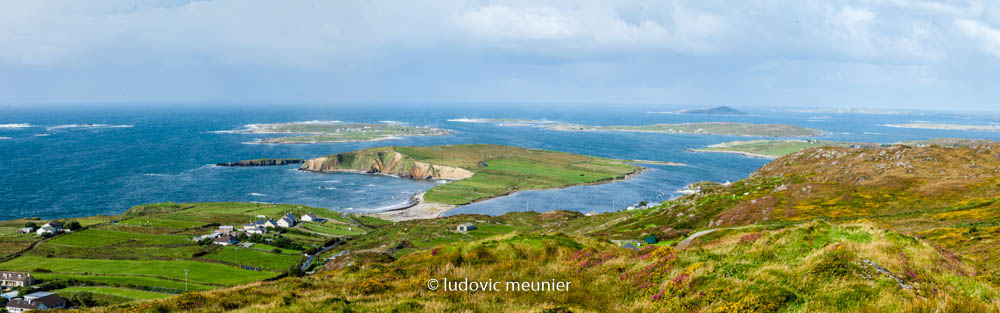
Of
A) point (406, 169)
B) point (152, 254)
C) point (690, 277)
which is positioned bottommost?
point (152, 254)

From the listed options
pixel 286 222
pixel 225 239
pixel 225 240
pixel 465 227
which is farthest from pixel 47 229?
pixel 465 227

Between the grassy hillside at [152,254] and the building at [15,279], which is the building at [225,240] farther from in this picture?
the building at [15,279]

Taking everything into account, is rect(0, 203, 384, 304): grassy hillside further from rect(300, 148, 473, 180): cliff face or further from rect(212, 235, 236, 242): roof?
rect(300, 148, 473, 180): cliff face

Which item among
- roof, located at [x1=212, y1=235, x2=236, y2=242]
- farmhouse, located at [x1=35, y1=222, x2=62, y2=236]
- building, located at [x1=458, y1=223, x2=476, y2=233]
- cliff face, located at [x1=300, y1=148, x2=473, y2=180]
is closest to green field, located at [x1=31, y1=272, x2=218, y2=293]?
roof, located at [x1=212, y1=235, x2=236, y2=242]

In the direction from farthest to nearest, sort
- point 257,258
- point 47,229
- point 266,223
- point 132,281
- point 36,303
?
point 266,223
point 47,229
point 257,258
point 132,281
point 36,303

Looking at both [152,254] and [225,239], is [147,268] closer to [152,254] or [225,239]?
[152,254]

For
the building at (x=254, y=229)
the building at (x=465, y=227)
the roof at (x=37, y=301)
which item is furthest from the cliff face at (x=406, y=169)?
the roof at (x=37, y=301)
